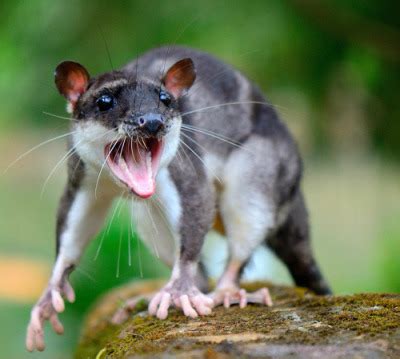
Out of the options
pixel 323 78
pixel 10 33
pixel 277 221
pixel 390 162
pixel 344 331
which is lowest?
pixel 344 331

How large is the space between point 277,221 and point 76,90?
1.71 metres

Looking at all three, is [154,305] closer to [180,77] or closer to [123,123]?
[123,123]

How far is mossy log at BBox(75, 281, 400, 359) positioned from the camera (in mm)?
2922

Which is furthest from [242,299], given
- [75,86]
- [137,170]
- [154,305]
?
[75,86]

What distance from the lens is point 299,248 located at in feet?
18.3

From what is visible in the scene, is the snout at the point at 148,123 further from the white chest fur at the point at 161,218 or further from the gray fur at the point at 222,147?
the white chest fur at the point at 161,218

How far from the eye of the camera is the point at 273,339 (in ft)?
10.3

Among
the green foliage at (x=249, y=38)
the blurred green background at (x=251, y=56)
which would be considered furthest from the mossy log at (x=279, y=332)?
the green foliage at (x=249, y=38)

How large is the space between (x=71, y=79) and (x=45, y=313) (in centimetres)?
130

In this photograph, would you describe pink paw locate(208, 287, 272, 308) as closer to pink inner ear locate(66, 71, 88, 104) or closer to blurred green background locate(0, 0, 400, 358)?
→ blurred green background locate(0, 0, 400, 358)

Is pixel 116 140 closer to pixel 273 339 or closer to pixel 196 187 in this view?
pixel 196 187

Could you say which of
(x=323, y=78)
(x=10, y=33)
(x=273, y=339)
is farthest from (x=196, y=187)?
(x=10, y=33)

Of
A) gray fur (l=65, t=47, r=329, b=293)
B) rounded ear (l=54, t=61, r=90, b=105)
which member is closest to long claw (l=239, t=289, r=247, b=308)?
gray fur (l=65, t=47, r=329, b=293)

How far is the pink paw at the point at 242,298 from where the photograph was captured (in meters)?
4.33
